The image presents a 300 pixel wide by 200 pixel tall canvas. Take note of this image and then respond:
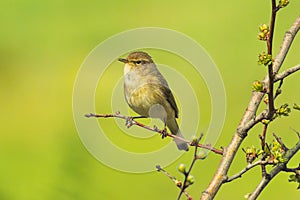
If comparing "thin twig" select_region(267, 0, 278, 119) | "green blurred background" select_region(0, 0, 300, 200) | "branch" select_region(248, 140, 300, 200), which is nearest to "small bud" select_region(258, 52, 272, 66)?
"thin twig" select_region(267, 0, 278, 119)

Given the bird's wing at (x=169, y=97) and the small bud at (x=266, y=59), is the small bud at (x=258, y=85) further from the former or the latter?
the bird's wing at (x=169, y=97)

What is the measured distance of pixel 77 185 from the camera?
2.23 meters

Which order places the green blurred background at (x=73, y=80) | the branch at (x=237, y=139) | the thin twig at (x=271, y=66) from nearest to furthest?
1. the thin twig at (x=271, y=66)
2. the branch at (x=237, y=139)
3. the green blurred background at (x=73, y=80)

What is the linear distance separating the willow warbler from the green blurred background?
46 centimetres

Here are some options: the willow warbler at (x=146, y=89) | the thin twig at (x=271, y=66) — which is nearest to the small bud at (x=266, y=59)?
the thin twig at (x=271, y=66)

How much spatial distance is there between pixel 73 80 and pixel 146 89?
6.71 ft

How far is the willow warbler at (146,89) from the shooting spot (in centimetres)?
158

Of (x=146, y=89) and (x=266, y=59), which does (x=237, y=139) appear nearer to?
(x=266, y=59)

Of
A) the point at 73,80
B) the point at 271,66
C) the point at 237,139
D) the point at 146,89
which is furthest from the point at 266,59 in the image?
the point at 73,80

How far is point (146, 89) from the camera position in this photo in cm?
160

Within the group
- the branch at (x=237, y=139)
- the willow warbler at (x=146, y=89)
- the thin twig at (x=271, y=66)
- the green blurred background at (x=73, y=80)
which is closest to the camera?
the thin twig at (x=271, y=66)

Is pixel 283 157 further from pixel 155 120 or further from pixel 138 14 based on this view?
pixel 138 14

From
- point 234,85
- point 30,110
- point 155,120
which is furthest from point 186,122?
point 30,110

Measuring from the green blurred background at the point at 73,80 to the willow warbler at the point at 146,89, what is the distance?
1.51ft
